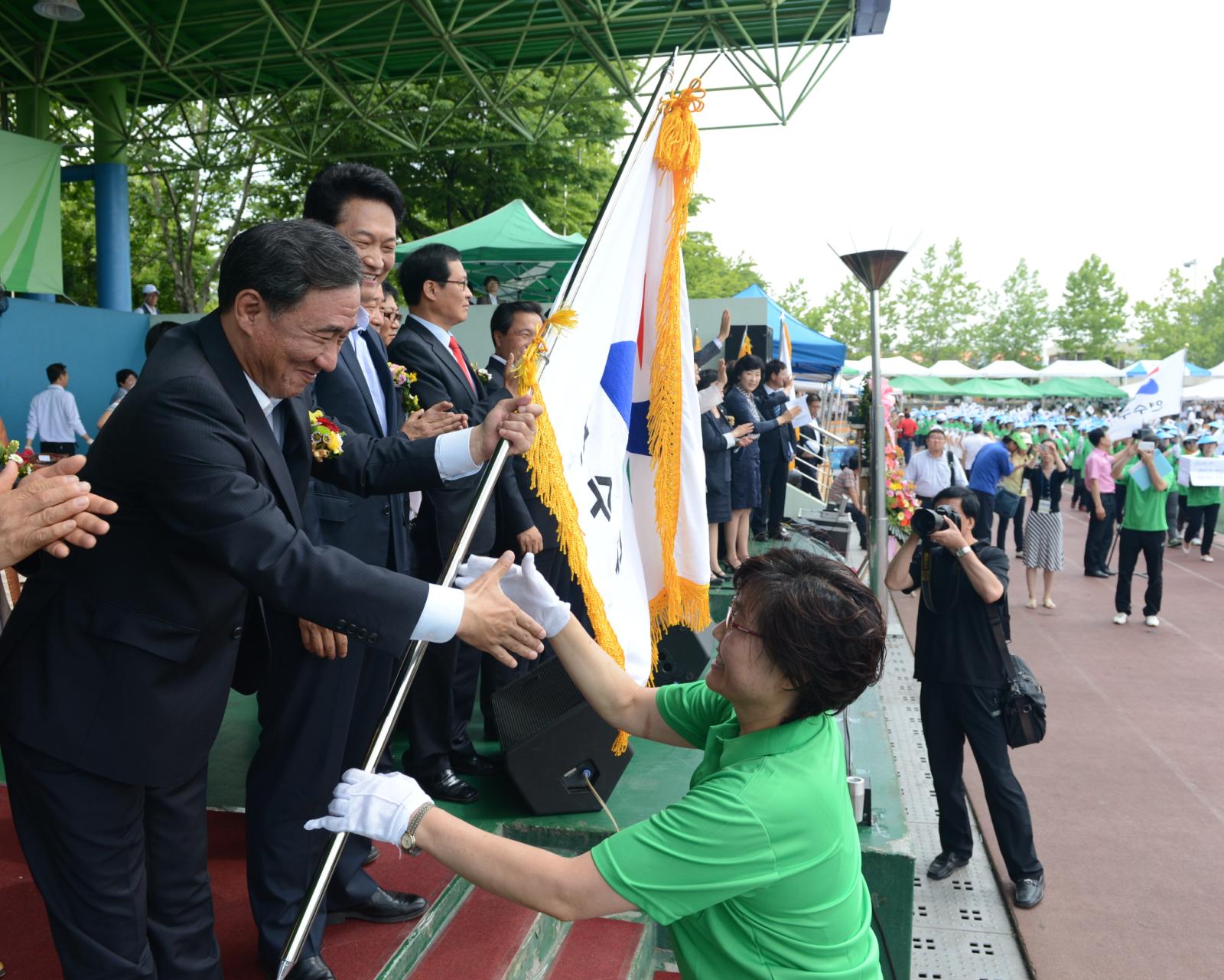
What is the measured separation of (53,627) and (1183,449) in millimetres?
18024

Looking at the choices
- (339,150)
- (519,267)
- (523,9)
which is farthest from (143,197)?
(519,267)

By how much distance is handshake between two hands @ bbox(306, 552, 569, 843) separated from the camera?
5.49 ft

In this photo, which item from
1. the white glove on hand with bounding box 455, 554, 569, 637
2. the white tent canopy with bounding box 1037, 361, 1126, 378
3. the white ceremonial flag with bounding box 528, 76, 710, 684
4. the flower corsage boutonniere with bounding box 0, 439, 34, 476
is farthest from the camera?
the white tent canopy with bounding box 1037, 361, 1126, 378

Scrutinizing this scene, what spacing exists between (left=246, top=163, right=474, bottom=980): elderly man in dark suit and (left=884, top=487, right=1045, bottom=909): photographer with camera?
108 inches

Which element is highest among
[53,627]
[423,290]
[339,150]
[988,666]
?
[339,150]

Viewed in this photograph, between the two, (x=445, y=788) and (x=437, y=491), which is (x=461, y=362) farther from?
(x=445, y=788)

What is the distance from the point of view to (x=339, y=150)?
2023 centimetres

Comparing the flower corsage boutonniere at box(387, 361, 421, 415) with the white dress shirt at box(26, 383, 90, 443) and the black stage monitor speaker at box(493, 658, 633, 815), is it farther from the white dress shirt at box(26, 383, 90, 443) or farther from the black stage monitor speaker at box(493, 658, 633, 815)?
the white dress shirt at box(26, 383, 90, 443)

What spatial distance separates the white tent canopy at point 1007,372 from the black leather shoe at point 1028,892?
153 ft

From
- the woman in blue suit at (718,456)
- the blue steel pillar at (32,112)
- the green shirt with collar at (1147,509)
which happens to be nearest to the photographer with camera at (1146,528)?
the green shirt with collar at (1147,509)

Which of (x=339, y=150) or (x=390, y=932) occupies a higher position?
(x=339, y=150)

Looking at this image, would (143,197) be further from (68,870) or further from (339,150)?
(68,870)

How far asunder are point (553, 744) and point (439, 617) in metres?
1.75

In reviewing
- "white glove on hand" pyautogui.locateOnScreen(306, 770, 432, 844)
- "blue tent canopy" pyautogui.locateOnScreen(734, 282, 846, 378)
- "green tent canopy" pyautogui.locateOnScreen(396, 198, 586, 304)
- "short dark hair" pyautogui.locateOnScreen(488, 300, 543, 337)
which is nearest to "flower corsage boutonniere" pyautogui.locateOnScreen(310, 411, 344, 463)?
"white glove on hand" pyautogui.locateOnScreen(306, 770, 432, 844)
